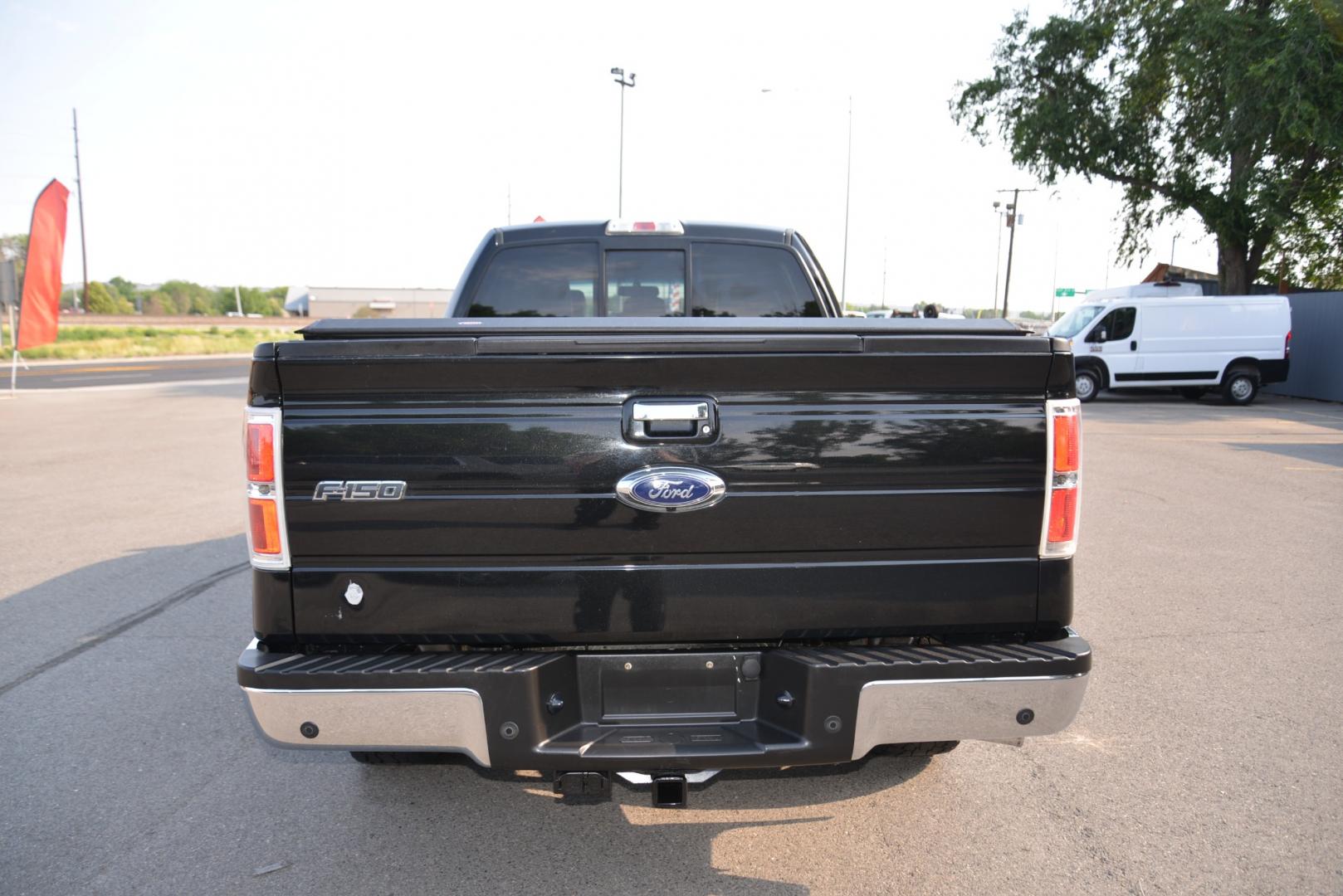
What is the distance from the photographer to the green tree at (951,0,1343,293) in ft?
67.8

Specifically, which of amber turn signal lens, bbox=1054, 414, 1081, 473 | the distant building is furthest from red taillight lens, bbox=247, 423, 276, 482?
the distant building

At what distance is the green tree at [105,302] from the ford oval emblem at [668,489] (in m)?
122

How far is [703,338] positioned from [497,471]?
665 mm

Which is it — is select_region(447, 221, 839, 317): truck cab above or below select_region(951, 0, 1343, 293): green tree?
below

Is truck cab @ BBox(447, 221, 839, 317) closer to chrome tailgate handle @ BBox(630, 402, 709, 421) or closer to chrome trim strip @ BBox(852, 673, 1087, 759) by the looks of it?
chrome tailgate handle @ BBox(630, 402, 709, 421)

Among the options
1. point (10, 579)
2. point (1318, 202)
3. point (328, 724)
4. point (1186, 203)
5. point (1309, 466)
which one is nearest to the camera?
point (328, 724)

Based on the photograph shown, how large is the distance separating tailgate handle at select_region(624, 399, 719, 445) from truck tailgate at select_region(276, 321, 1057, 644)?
2 cm

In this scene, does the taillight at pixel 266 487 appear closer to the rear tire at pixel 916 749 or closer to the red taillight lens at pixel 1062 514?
the rear tire at pixel 916 749

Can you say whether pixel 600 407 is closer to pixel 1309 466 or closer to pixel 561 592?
pixel 561 592

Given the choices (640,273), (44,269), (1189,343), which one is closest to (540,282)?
(640,273)

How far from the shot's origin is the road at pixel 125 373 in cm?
2572

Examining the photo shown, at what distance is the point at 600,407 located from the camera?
2670 mm

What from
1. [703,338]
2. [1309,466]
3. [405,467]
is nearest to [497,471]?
[405,467]

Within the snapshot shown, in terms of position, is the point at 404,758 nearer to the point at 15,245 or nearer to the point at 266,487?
the point at 266,487
